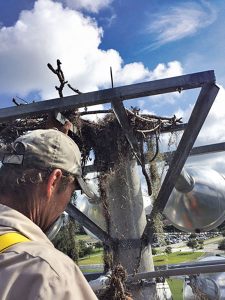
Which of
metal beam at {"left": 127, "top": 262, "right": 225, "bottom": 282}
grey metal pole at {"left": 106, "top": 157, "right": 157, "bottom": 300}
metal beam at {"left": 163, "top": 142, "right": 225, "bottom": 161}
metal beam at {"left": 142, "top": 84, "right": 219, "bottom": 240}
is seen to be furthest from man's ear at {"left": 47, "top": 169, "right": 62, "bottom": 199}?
metal beam at {"left": 163, "top": 142, "right": 225, "bottom": 161}

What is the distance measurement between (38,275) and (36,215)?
32cm

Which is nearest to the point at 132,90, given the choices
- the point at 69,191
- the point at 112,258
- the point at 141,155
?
the point at 141,155

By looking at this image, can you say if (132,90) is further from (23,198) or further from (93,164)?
(23,198)

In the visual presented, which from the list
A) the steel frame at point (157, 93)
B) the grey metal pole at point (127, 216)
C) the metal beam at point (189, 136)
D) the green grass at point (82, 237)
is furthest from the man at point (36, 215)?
the green grass at point (82, 237)

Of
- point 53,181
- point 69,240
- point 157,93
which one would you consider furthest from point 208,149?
point 53,181

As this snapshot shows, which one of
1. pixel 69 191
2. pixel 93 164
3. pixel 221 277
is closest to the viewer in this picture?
pixel 69 191

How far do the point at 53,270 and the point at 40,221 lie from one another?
335mm

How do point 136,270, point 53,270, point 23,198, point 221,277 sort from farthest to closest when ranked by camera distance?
point 221,277 → point 136,270 → point 23,198 → point 53,270

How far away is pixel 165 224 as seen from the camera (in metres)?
4.84

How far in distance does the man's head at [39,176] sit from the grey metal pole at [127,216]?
3229 mm

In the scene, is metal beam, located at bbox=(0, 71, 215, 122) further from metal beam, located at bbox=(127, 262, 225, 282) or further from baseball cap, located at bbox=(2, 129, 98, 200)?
baseball cap, located at bbox=(2, 129, 98, 200)

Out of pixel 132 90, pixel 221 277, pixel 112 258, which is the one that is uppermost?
pixel 132 90

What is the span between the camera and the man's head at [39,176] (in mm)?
1128

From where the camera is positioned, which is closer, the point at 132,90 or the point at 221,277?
the point at 132,90
